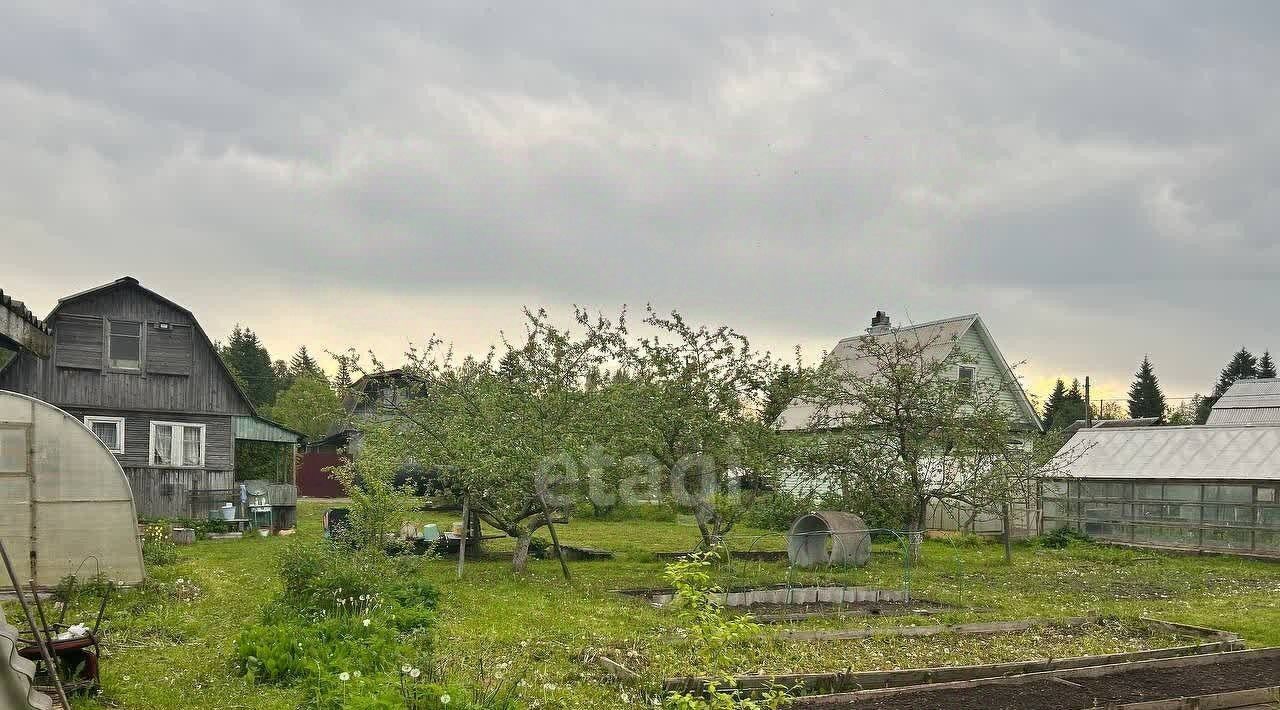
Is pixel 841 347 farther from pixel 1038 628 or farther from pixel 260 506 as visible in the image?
pixel 1038 628

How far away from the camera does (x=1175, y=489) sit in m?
26.1

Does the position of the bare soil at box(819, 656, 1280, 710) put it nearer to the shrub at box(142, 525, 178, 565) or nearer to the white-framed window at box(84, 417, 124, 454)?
the shrub at box(142, 525, 178, 565)

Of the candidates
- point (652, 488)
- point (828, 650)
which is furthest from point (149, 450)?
point (828, 650)

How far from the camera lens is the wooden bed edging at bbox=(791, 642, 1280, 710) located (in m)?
8.55

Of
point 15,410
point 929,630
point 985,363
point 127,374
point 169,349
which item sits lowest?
point 929,630

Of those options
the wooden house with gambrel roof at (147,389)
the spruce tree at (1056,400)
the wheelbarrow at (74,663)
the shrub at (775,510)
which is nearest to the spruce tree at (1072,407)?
the spruce tree at (1056,400)

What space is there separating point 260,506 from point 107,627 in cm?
1642

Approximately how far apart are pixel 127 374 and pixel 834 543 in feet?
61.9

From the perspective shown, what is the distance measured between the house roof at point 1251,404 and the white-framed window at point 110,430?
4368 cm

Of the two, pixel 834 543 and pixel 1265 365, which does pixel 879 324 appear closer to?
pixel 834 543

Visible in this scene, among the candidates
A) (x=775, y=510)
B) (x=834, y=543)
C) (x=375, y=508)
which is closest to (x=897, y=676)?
(x=375, y=508)

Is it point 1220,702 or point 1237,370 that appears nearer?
point 1220,702

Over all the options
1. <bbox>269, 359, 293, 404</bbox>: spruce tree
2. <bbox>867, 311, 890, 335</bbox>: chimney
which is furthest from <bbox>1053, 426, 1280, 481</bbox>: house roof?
<bbox>269, 359, 293, 404</bbox>: spruce tree

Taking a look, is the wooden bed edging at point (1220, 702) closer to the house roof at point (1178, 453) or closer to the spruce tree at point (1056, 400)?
the house roof at point (1178, 453)
